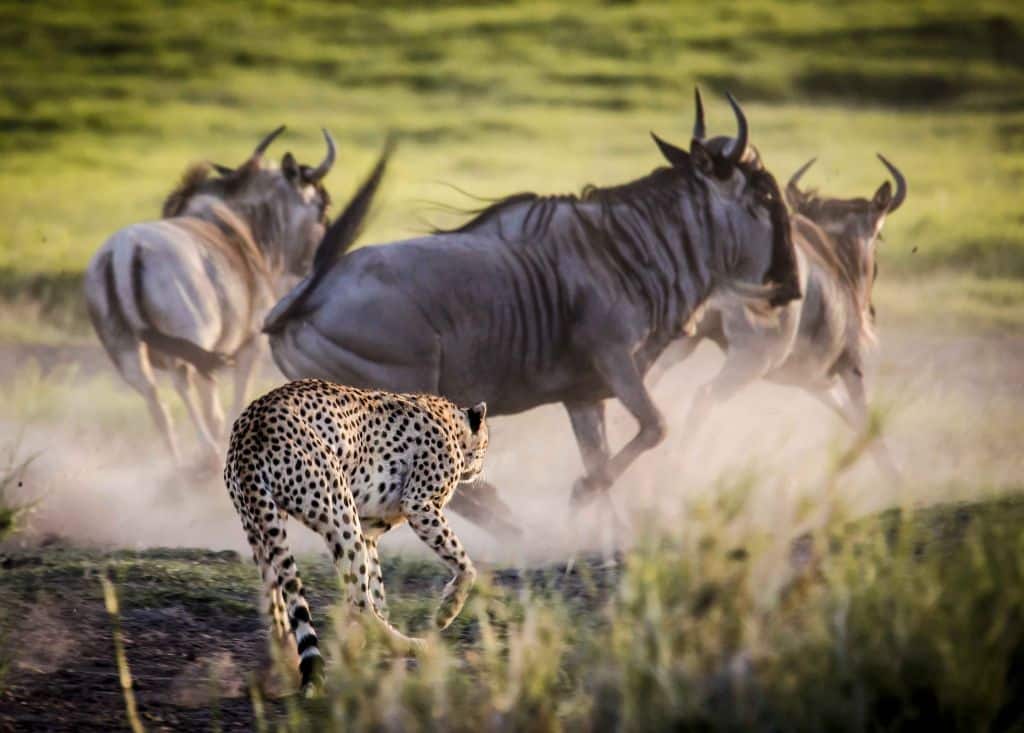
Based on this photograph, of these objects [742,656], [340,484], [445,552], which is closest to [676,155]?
[445,552]

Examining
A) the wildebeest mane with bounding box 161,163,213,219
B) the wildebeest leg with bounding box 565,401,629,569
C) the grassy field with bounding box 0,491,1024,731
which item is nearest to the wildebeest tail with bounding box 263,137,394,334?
the wildebeest leg with bounding box 565,401,629,569

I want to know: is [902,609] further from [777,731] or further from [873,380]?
[873,380]

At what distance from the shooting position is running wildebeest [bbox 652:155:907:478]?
12.3 m

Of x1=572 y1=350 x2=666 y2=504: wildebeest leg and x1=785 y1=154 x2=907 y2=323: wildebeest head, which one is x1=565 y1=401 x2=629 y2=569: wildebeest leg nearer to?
x1=572 y1=350 x2=666 y2=504: wildebeest leg

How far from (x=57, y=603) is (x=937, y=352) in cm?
1053

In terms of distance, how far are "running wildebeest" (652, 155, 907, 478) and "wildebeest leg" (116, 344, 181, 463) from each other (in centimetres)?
289

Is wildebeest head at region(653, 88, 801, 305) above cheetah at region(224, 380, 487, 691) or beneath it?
above

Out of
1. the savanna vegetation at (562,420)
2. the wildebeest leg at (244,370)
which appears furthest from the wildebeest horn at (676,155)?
the wildebeest leg at (244,370)

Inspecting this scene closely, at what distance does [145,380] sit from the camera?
1270cm

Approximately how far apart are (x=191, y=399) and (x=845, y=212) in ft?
13.7

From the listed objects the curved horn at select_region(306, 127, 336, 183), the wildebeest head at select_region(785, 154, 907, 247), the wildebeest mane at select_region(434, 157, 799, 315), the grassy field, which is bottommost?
the grassy field

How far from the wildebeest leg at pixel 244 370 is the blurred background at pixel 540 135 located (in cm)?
64

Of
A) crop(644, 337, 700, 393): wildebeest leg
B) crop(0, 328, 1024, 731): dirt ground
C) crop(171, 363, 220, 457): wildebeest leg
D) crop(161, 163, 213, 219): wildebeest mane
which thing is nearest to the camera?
crop(0, 328, 1024, 731): dirt ground

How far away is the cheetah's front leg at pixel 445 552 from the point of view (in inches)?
290
